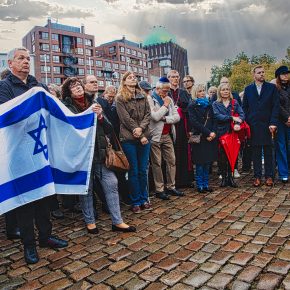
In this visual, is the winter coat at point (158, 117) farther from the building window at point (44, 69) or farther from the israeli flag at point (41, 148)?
the building window at point (44, 69)

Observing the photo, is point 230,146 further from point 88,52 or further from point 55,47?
point 88,52

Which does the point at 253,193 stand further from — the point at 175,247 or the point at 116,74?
the point at 116,74

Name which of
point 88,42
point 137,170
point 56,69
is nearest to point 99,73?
point 88,42

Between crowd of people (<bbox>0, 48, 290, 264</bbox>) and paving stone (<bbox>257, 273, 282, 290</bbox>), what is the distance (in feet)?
6.45

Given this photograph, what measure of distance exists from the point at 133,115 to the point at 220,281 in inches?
123

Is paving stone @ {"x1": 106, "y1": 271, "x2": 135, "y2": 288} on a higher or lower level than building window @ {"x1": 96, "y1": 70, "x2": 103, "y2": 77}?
lower

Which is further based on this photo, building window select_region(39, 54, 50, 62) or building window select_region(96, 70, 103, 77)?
building window select_region(96, 70, 103, 77)

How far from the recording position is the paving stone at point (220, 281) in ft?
9.63

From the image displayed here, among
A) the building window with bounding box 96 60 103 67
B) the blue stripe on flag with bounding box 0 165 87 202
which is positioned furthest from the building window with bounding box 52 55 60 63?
the blue stripe on flag with bounding box 0 165 87 202

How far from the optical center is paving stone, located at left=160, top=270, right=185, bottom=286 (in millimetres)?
3064

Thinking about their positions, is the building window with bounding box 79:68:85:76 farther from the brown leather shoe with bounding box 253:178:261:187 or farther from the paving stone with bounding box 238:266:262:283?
the paving stone with bounding box 238:266:262:283

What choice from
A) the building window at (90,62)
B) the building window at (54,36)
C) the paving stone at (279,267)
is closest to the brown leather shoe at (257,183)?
the paving stone at (279,267)

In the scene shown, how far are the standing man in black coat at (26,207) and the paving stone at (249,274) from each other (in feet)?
7.25

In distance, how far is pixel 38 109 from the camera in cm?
397
